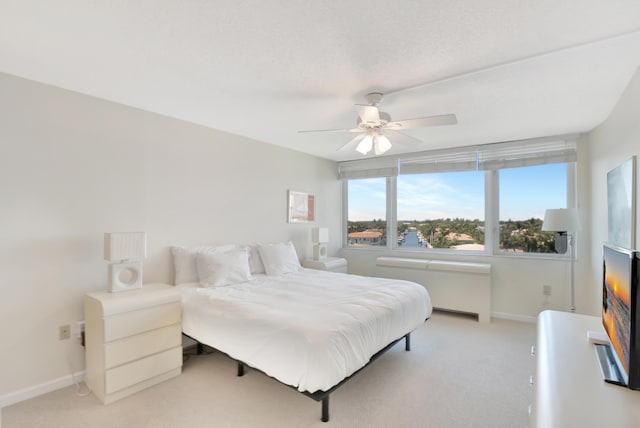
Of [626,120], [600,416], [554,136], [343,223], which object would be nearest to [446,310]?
[343,223]

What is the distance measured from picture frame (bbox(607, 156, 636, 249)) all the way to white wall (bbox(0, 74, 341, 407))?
379 centimetres

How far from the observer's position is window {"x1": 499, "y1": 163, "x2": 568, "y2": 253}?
412 cm

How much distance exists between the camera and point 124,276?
284cm

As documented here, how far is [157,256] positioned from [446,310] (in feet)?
13.2

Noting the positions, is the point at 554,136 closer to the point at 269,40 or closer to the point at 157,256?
the point at 269,40

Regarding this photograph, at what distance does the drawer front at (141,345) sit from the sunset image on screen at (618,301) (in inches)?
113

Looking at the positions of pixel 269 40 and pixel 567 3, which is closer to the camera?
pixel 567 3

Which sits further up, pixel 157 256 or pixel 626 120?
pixel 626 120

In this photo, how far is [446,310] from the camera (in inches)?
184

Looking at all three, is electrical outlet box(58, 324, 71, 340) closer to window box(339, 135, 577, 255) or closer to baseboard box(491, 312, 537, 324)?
window box(339, 135, 577, 255)

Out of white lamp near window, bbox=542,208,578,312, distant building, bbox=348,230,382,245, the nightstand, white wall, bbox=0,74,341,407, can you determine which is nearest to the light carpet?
white wall, bbox=0,74,341,407

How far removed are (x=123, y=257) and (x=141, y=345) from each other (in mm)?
722

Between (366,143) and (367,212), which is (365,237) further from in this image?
(366,143)

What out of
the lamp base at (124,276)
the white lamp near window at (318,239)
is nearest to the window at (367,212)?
the white lamp near window at (318,239)
